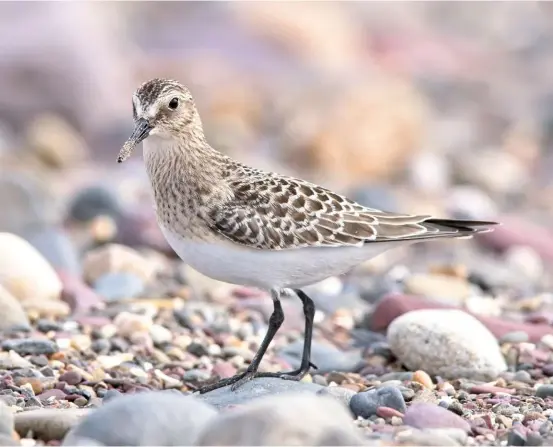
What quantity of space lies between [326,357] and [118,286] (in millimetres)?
2270

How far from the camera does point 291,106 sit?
18453mm

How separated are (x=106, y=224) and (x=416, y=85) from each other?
40.9 feet

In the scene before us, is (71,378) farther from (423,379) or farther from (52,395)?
(423,379)

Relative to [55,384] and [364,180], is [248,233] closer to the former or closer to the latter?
[55,384]

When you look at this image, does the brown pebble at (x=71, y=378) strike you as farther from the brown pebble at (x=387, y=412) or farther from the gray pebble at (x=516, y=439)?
the gray pebble at (x=516, y=439)

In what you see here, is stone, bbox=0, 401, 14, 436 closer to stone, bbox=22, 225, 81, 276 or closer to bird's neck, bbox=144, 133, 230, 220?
bird's neck, bbox=144, 133, 230, 220

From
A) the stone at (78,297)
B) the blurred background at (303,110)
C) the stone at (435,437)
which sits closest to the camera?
the stone at (435,437)

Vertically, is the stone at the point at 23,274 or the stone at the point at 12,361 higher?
the stone at the point at 23,274

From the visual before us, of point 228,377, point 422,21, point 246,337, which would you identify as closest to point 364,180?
point 246,337

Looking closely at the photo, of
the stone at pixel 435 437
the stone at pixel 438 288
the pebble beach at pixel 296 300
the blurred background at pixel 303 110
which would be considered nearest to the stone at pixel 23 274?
the pebble beach at pixel 296 300

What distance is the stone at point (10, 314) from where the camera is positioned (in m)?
7.40

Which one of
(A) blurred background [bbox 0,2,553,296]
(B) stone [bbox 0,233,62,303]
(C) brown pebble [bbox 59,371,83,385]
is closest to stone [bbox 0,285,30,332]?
(B) stone [bbox 0,233,62,303]

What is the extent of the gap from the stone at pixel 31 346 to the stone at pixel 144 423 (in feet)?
7.27

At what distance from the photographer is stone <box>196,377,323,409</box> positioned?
6.00m
